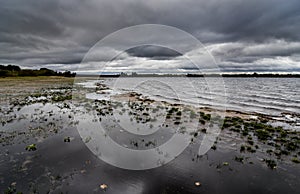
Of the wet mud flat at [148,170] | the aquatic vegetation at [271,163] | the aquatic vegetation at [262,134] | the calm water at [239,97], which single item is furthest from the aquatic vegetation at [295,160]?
the calm water at [239,97]

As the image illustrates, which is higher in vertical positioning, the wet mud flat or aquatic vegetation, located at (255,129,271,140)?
the wet mud flat

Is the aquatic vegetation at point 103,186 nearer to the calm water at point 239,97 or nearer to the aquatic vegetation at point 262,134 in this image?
the aquatic vegetation at point 262,134

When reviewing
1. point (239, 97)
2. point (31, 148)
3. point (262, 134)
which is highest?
point (31, 148)

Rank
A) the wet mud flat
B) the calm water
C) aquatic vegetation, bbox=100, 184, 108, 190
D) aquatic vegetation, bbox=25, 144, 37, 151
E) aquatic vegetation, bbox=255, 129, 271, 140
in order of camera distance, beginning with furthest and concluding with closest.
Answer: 1. the calm water
2. aquatic vegetation, bbox=255, 129, 271, 140
3. aquatic vegetation, bbox=25, 144, 37, 151
4. the wet mud flat
5. aquatic vegetation, bbox=100, 184, 108, 190

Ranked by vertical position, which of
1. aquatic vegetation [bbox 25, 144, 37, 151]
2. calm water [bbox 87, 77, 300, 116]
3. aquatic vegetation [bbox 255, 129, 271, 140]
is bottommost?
calm water [bbox 87, 77, 300, 116]

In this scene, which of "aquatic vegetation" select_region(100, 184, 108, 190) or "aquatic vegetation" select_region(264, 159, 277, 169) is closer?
"aquatic vegetation" select_region(100, 184, 108, 190)

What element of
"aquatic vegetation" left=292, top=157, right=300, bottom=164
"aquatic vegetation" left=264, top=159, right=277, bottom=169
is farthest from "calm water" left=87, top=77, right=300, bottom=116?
"aquatic vegetation" left=264, top=159, right=277, bottom=169

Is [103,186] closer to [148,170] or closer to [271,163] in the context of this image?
[148,170]

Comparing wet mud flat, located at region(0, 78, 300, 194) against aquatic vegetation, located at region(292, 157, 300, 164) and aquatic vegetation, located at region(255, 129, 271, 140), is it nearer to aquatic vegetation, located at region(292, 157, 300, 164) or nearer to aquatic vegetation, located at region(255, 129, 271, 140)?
aquatic vegetation, located at region(255, 129, 271, 140)

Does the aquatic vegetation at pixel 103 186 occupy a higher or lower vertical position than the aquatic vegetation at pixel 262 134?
higher

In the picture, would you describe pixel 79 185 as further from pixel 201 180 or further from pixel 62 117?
pixel 62 117

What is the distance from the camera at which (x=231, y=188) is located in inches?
280

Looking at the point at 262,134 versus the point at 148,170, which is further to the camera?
the point at 262,134

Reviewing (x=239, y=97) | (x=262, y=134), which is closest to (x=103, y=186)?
(x=262, y=134)
